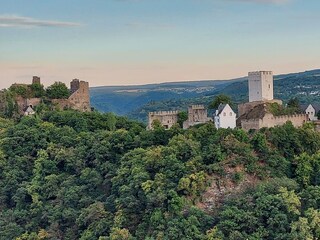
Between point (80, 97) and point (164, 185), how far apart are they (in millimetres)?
A: 34544

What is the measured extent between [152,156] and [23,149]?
684 inches

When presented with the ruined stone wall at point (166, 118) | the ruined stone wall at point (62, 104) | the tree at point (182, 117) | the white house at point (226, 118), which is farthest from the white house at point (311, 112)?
the ruined stone wall at point (62, 104)

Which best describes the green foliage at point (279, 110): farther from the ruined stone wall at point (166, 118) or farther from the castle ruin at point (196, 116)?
the ruined stone wall at point (166, 118)

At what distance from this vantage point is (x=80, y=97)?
74.2m

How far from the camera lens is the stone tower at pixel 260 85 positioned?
53.3 metres

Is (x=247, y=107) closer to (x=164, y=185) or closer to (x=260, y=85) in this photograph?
(x=260, y=85)

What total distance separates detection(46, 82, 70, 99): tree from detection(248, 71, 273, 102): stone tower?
90.3 ft

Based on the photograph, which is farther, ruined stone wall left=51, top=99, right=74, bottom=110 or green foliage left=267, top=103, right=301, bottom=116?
ruined stone wall left=51, top=99, right=74, bottom=110

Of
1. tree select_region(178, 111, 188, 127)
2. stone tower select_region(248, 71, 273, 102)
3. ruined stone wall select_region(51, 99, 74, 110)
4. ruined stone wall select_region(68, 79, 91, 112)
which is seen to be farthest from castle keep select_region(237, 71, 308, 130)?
ruined stone wall select_region(51, 99, 74, 110)

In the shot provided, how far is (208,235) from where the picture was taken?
122ft

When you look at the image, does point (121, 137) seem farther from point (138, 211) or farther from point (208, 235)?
point (208, 235)

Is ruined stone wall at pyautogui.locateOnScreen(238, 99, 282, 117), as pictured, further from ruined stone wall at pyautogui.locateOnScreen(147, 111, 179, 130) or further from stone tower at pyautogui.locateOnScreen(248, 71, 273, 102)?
ruined stone wall at pyautogui.locateOnScreen(147, 111, 179, 130)

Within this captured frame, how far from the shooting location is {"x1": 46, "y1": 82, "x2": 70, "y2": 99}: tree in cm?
7319

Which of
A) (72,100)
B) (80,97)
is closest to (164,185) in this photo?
(72,100)
